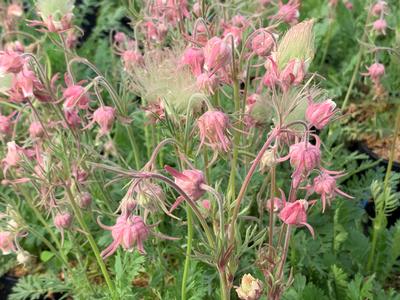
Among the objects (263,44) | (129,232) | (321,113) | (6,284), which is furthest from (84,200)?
(6,284)

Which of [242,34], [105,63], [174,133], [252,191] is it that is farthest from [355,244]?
[105,63]

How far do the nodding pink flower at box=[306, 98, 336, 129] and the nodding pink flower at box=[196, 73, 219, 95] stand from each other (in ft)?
0.65

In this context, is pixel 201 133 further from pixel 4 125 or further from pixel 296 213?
pixel 4 125

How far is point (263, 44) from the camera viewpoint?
1.32 metres

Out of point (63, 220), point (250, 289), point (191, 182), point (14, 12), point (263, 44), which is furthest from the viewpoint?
point (14, 12)

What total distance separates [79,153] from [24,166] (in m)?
0.14

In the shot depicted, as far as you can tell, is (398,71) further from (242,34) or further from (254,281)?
(254,281)

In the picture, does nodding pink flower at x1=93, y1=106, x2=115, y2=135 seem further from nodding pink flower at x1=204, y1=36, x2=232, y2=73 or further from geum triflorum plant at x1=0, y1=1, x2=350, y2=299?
nodding pink flower at x1=204, y1=36, x2=232, y2=73

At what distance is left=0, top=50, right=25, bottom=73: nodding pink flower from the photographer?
120cm

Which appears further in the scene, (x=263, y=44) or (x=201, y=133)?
(x=263, y=44)

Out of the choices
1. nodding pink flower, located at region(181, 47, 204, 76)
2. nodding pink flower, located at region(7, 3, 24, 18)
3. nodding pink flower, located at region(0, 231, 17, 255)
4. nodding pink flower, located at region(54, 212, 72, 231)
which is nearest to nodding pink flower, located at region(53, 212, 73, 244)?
nodding pink flower, located at region(54, 212, 72, 231)

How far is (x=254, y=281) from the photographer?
3.84 feet

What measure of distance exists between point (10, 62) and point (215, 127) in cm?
45

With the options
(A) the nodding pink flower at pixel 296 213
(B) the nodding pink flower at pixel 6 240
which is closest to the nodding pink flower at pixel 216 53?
(A) the nodding pink flower at pixel 296 213
